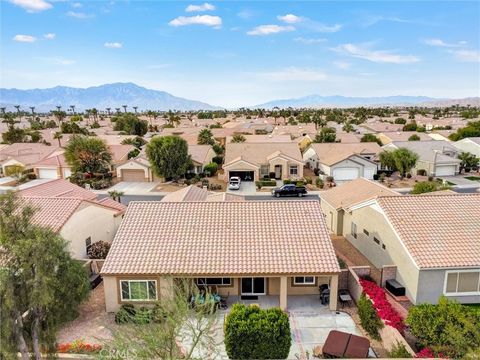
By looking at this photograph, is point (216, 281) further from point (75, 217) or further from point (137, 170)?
point (137, 170)

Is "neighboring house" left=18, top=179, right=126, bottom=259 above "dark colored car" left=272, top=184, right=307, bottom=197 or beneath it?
above

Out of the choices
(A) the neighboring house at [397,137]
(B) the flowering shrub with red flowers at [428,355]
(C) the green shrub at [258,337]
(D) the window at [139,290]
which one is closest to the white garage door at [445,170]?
(A) the neighboring house at [397,137]

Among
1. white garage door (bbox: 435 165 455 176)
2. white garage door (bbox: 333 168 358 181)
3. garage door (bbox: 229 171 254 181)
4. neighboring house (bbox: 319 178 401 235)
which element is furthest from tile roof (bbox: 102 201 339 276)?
white garage door (bbox: 435 165 455 176)

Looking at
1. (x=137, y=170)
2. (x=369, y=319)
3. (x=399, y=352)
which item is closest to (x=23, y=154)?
(x=137, y=170)

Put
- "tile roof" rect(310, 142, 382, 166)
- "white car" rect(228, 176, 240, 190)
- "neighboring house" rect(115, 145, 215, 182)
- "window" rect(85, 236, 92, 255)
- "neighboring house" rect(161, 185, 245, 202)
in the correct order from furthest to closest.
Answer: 1. "tile roof" rect(310, 142, 382, 166)
2. "neighboring house" rect(115, 145, 215, 182)
3. "white car" rect(228, 176, 240, 190)
4. "neighboring house" rect(161, 185, 245, 202)
5. "window" rect(85, 236, 92, 255)

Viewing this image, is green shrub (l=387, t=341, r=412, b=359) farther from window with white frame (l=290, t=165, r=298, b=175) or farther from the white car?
window with white frame (l=290, t=165, r=298, b=175)
